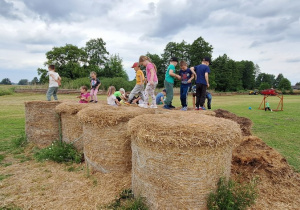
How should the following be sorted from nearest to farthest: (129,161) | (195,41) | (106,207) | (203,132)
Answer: (203,132)
(106,207)
(129,161)
(195,41)

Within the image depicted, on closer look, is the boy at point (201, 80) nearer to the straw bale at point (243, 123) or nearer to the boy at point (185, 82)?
the boy at point (185, 82)

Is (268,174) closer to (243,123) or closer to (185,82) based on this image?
(243,123)

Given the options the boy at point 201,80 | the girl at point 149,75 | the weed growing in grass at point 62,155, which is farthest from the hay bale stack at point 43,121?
the boy at point 201,80

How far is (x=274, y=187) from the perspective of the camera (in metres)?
4.51

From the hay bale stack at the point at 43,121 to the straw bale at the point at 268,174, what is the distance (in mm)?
6169

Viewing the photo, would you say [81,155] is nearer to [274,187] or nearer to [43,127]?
[43,127]

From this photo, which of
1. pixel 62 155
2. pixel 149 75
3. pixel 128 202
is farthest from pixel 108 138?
pixel 149 75

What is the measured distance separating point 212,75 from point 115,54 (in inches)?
1195

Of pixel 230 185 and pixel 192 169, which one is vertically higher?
pixel 192 169

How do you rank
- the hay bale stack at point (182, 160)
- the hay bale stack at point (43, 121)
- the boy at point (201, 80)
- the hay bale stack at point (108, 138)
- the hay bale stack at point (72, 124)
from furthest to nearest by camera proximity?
the hay bale stack at point (43, 121), the boy at point (201, 80), the hay bale stack at point (72, 124), the hay bale stack at point (108, 138), the hay bale stack at point (182, 160)

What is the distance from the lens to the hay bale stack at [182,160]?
3283 mm

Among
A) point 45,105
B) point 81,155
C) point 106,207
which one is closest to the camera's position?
point 106,207

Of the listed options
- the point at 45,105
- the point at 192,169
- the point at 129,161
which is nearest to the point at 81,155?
the point at 129,161

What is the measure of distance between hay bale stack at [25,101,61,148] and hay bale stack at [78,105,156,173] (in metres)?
3.14
